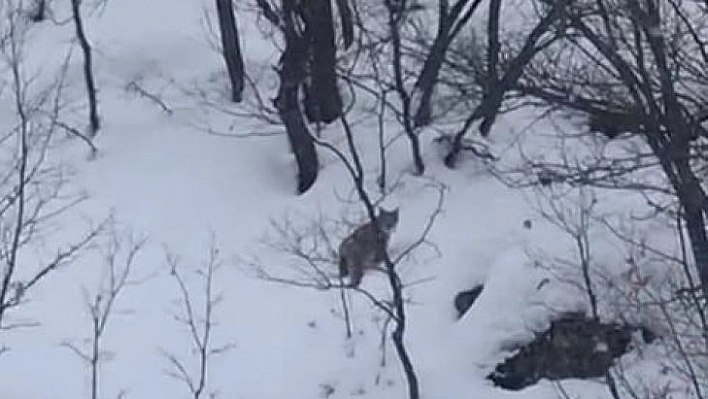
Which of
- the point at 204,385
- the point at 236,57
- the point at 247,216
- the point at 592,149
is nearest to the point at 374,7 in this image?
the point at 236,57

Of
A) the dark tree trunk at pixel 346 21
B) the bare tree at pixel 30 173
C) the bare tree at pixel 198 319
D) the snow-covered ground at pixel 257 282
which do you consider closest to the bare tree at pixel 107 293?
the snow-covered ground at pixel 257 282

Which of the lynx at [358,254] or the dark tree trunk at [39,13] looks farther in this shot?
the dark tree trunk at [39,13]

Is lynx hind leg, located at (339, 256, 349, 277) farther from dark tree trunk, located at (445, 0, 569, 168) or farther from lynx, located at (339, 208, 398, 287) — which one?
dark tree trunk, located at (445, 0, 569, 168)

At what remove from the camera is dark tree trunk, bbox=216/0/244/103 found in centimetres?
2184

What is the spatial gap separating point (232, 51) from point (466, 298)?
5.49m

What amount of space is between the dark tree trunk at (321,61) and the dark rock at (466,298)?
101 inches

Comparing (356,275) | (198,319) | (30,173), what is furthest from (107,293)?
(356,275)

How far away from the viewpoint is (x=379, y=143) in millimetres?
20625

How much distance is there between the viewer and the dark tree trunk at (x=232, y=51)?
71.7 feet

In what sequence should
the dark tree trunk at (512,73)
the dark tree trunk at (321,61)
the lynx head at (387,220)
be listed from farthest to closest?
1. the dark tree trunk at (321,61)
2. the lynx head at (387,220)
3. the dark tree trunk at (512,73)

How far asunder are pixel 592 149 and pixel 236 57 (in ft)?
19.7

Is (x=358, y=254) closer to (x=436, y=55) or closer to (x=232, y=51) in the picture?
(x=436, y=55)

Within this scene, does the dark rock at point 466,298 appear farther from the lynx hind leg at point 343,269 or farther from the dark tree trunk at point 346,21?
the dark tree trunk at point 346,21

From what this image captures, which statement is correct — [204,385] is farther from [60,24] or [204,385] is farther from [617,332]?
[60,24]
